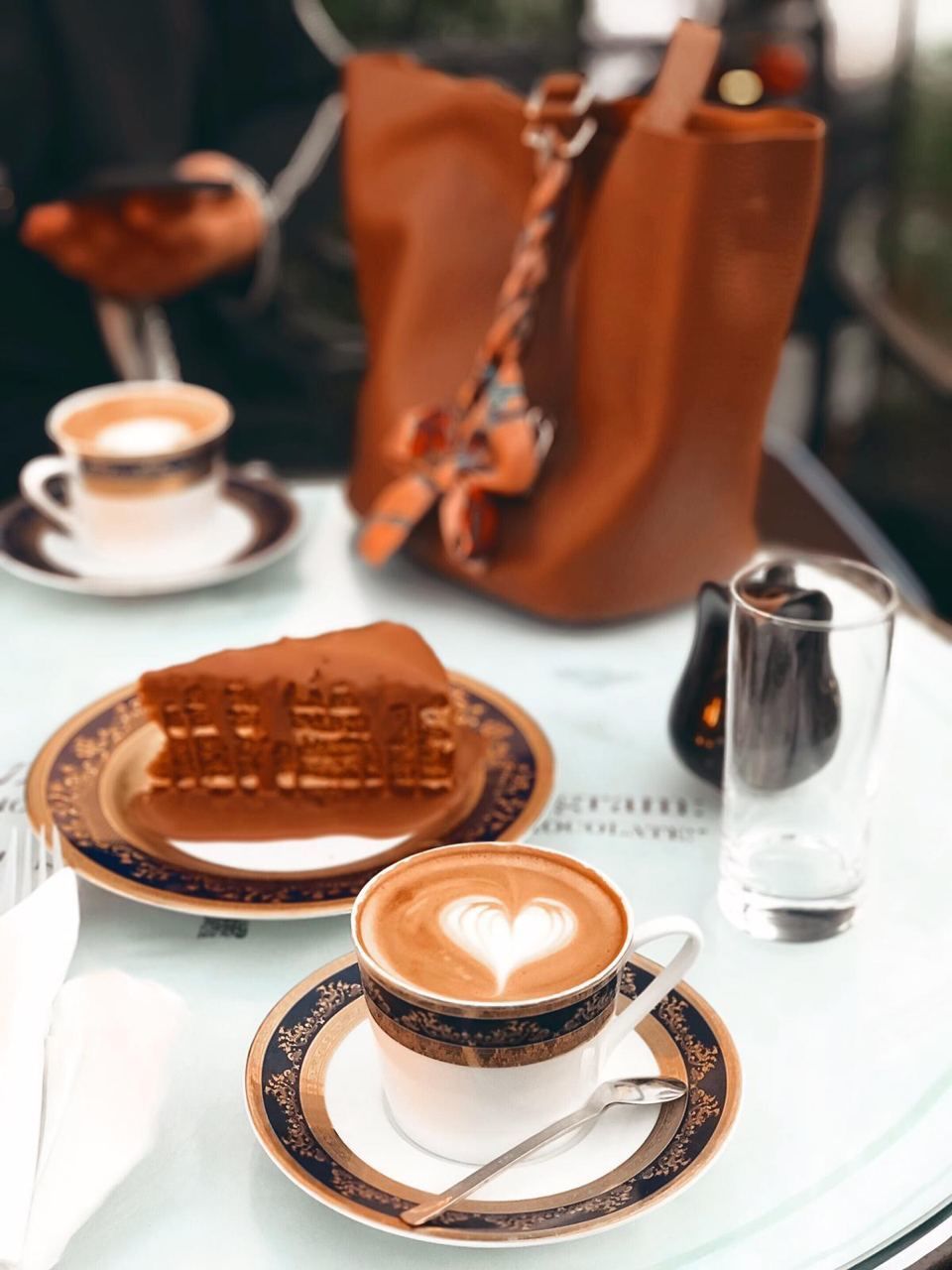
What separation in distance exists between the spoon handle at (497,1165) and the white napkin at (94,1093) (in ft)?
0.33

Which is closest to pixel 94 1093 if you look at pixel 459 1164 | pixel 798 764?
pixel 459 1164

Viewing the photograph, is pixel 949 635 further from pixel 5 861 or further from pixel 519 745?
pixel 5 861

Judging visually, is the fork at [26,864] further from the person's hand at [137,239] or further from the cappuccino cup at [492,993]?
the person's hand at [137,239]

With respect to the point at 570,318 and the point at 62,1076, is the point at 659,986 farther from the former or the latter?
the point at 570,318

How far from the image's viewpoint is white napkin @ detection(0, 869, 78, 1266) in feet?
1.54

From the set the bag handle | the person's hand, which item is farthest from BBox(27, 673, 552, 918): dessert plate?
the person's hand

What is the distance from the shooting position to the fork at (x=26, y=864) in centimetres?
64

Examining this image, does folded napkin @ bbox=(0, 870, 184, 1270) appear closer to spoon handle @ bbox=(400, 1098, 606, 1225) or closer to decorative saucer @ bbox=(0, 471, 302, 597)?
spoon handle @ bbox=(400, 1098, 606, 1225)

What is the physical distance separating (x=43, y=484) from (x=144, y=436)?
0.08m

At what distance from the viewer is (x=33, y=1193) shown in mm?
479

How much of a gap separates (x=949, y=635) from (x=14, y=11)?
4.30 feet

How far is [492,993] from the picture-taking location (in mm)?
491

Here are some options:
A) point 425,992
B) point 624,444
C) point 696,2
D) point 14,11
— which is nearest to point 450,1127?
point 425,992

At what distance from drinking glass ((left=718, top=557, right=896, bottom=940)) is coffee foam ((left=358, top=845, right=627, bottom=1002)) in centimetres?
16
